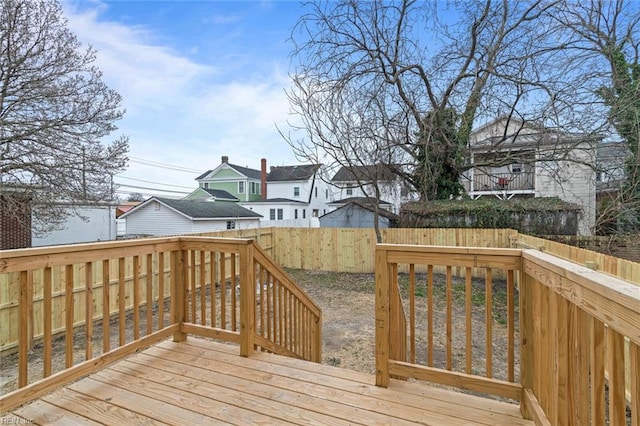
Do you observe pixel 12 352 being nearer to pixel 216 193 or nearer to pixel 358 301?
pixel 358 301

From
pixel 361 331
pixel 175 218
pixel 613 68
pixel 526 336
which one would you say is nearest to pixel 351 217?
pixel 175 218

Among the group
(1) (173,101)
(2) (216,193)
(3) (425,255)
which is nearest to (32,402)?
(3) (425,255)

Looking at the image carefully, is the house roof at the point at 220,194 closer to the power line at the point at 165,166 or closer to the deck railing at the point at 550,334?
the power line at the point at 165,166

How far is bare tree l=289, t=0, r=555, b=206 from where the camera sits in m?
8.44

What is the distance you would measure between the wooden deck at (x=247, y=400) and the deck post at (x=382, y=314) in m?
0.10

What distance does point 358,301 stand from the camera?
7438mm

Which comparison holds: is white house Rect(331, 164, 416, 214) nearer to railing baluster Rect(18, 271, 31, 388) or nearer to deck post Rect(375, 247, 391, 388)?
deck post Rect(375, 247, 391, 388)

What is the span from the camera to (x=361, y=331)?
563 centimetres

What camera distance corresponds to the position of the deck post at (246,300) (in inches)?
98.9

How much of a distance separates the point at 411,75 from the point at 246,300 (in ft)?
29.8

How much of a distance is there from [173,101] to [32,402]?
34.8 feet

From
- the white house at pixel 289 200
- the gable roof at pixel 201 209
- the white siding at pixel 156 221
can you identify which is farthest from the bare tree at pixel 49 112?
the white house at pixel 289 200

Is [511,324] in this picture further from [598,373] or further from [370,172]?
[370,172]

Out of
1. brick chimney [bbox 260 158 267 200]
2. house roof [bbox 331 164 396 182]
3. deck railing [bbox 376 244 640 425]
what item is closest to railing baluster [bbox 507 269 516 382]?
deck railing [bbox 376 244 640 425]
